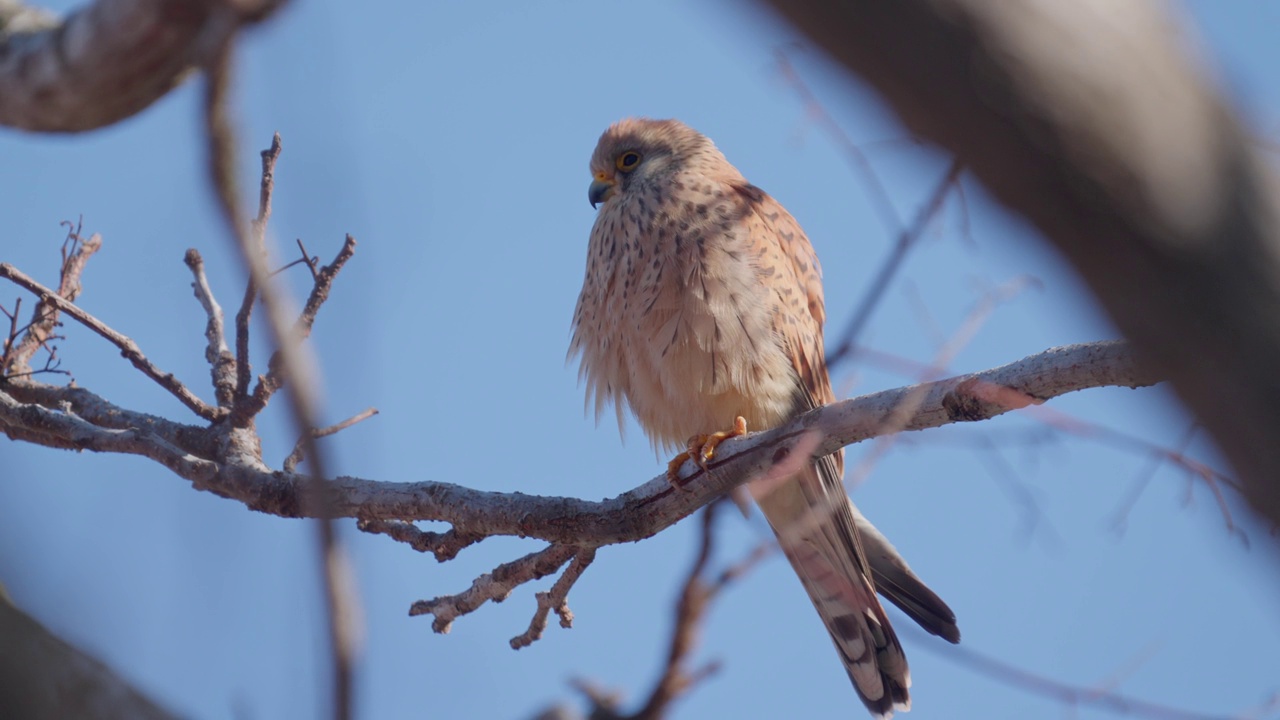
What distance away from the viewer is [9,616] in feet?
4.33

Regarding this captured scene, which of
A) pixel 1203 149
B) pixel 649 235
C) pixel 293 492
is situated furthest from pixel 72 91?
pixel 649 235

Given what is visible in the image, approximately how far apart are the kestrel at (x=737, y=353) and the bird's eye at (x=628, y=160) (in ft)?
0.91

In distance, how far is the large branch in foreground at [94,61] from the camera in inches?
61.0

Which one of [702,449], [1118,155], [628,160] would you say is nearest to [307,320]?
[702,449]

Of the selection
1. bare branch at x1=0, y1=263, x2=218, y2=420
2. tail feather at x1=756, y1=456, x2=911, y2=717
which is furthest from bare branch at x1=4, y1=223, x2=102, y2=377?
tail feather at x1=756, y1=456, x2=911, y2=717

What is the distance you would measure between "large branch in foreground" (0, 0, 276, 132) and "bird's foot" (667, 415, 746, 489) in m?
1.51

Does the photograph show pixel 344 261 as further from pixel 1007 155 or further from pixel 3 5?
pixel 1007 155

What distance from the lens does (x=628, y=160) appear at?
14.0ft

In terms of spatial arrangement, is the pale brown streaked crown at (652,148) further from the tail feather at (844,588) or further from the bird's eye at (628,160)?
the tail feather at (844,588)

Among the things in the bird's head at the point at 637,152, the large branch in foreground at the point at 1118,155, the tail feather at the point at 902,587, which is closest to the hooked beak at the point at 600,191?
the bird's head at the point at 637,152

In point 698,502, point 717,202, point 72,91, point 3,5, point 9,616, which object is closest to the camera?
point 9,616

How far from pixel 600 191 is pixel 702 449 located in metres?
1.49

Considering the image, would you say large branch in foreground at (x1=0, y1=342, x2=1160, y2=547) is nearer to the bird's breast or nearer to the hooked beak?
the bird's breast

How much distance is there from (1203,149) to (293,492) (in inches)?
93.1
